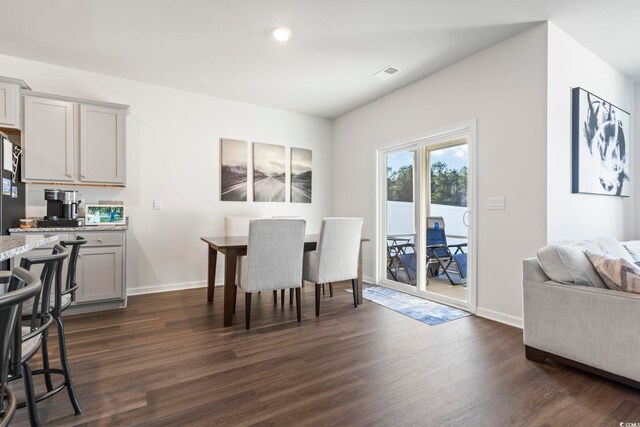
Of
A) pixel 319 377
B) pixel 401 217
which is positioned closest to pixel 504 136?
pixel 401 217

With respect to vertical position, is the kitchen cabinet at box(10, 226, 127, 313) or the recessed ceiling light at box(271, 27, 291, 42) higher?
the recessed ceiling light at box(271, 27, 291, 42)

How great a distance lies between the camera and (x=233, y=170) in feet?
15.1

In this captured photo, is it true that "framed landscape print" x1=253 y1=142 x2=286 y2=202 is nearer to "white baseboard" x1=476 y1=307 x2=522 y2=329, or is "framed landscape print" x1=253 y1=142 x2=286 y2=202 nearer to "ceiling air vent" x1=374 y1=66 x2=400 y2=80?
"ceiling air vent" x1=374 y1=66 x2=400 y2=80

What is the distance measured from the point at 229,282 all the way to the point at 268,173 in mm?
2357

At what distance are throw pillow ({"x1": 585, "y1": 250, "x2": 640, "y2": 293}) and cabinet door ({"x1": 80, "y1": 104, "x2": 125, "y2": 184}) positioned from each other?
4.39 meters

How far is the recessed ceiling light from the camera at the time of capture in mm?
2826

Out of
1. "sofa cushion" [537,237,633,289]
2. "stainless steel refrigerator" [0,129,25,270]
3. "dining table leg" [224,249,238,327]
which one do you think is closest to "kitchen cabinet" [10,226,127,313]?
"stainless steel refrigerator" [0,129,25,270]

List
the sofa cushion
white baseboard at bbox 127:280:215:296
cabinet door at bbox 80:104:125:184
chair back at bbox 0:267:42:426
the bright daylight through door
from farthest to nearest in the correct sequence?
white baseboard at bbox 127:280:215:296 < the bright daylight through door < cabinet door at bbox 80:104:125:184 < the sofa cushion < chair back at bbox 0:267:42:426

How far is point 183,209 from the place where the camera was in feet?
14.0

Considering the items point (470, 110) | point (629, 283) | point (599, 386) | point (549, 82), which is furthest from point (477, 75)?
point (599, 386)

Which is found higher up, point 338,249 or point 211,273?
point 338,249

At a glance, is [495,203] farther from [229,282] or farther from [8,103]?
[8,103]

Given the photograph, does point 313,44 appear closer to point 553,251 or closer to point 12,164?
point 553,251

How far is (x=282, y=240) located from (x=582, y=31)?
3277mm
